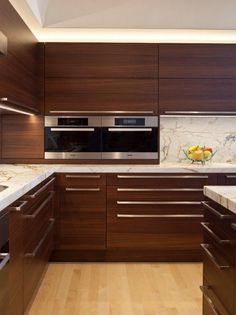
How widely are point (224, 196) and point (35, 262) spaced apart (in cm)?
154

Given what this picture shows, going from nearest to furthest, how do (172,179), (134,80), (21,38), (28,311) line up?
(28,311) → (21,38) → (172,179) → (134,80)

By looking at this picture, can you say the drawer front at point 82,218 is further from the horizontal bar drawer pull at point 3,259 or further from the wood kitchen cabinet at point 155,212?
the horizontal bar drawer pull at point 3,259

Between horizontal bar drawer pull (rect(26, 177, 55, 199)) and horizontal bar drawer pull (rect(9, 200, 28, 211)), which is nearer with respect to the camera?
horizontal bar drawer pull (rect(9, 200, 28, 211))

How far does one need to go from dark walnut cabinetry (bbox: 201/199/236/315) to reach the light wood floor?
0.71 meters

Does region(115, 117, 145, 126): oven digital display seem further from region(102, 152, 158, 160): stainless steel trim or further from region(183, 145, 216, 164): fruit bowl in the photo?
region(183, 145, 216, 164): fruit bowl

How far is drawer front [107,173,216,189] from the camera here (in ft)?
11.6

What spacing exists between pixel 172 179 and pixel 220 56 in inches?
54.6

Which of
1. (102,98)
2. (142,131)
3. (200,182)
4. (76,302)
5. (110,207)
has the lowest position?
(76,302)

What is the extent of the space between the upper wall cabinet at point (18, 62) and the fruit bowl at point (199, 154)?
1.68 meters

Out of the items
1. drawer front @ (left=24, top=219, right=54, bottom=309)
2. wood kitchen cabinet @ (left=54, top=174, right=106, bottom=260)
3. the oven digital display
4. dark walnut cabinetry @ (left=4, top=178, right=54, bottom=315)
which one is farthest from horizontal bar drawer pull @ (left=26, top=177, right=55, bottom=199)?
the oven digital display

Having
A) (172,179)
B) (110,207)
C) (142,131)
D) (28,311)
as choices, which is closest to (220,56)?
(142,131)

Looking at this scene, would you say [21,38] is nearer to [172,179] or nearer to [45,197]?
[45,197]

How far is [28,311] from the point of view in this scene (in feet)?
8.28

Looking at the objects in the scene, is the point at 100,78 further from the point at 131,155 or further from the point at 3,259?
the point at 3,259
